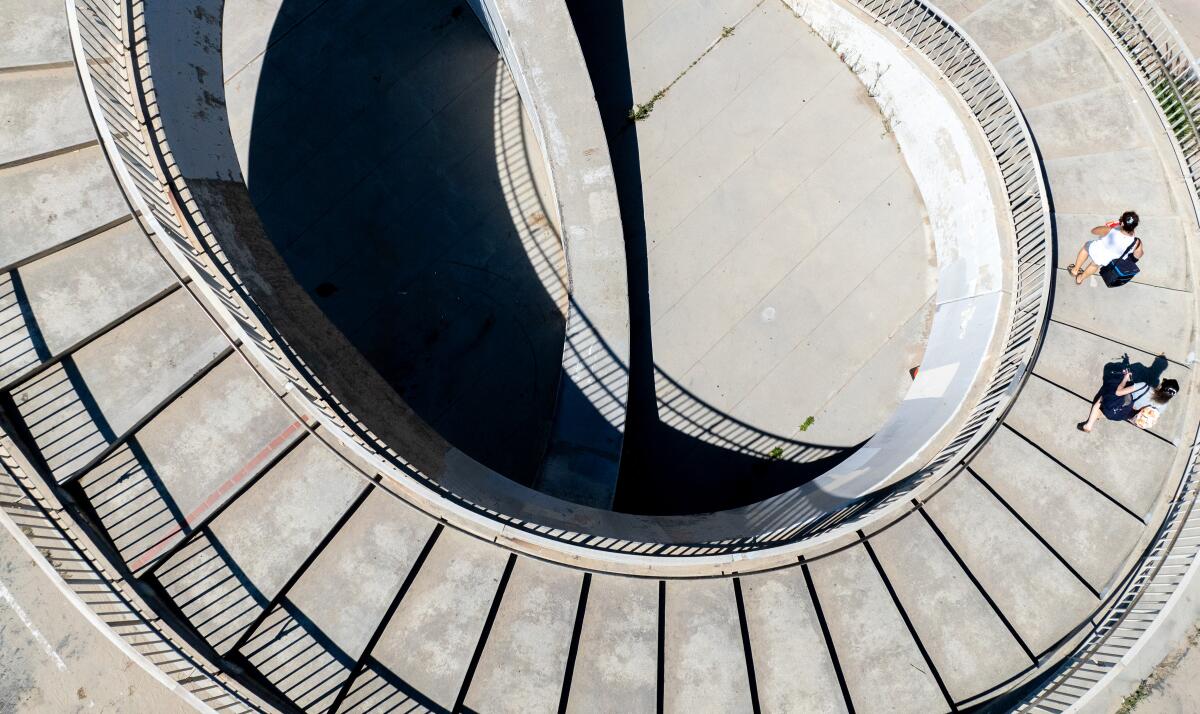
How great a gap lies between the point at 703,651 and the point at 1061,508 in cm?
→ 661

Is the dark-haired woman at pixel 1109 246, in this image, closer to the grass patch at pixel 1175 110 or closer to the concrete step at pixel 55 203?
the grass patch at pixel 1175 110

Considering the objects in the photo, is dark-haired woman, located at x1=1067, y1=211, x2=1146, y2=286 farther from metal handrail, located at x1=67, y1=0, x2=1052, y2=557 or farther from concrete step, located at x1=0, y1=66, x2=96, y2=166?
concrete step, located at x1=0, y1=66, x2=96, y2=166

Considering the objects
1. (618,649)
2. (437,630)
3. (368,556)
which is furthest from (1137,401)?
(368,556)

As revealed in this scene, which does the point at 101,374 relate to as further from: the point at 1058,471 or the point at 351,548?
the point at 1058,471

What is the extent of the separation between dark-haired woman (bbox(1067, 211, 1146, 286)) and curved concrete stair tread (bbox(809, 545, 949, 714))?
21.6 ft

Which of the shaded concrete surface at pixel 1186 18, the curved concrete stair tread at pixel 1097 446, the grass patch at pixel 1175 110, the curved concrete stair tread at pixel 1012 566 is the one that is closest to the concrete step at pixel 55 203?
the curved concrete stair tread at pixel 1012 566

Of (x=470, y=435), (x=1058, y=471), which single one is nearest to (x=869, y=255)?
(x=1058, y=471)

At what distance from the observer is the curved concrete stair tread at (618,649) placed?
1145 cm

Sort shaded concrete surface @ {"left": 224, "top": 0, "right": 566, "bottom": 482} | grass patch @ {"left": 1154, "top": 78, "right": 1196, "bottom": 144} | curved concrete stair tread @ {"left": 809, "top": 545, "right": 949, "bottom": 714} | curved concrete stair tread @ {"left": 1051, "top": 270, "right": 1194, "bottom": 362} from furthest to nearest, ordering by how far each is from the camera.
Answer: shaded concrete surface @ {"left": 224, "top": 0, "right": 566, "bottom": 482} → grass patch @ {"left": 1154, "top": 78, "right": 1196, "bottom": 144} → curved concrete stair tread @ {"left": 1051, "top": 270, "right": 1194, "bottom": 362} → curved concrete stair tread @ {"left": 809, "top": 545, "right": 949, "bottom": 714}

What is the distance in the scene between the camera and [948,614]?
1204cm

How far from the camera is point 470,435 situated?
16.2 m

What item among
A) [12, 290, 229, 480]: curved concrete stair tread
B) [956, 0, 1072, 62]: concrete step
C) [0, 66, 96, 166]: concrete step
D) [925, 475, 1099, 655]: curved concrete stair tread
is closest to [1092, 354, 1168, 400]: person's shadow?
[925, 475, 1099, 655]: curved concrete stair tread

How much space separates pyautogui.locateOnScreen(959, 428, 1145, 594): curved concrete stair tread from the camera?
12438 millimetres

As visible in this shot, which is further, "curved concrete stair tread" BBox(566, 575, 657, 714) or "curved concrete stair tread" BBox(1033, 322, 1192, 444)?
"curved concrete stair tread" BBox(1033, 322, 1192, 444)
